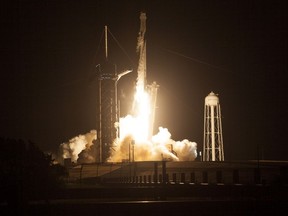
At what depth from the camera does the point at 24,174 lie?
24781 millimetres

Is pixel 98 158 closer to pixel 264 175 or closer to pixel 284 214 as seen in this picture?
pixel 264 175

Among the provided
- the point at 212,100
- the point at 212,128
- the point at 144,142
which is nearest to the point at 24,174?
the point at 212,128

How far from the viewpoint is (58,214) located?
1330cm

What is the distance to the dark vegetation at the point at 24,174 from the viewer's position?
13.8 metres

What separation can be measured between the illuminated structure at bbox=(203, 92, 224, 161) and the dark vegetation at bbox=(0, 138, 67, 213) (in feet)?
167

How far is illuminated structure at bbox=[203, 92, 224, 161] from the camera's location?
83.4m

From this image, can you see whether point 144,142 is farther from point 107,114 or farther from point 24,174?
point 24,174

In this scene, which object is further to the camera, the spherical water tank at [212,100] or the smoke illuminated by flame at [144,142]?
the smoke illuminated by flame at [144,142]

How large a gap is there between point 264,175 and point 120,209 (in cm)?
3851

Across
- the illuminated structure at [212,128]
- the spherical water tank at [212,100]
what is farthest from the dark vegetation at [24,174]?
the spherical water tank at [212,100]

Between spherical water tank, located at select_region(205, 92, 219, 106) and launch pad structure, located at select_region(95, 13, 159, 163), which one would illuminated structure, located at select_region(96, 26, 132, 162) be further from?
spherical water tank, located at select_region(205, 92, 219, 106)

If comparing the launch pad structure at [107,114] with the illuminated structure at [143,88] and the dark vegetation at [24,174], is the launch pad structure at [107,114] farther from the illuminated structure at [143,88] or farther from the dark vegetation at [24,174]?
the dark vegetation at [24,174]

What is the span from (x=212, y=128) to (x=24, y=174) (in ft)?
194

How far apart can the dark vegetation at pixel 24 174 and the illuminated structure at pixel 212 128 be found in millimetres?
50980
